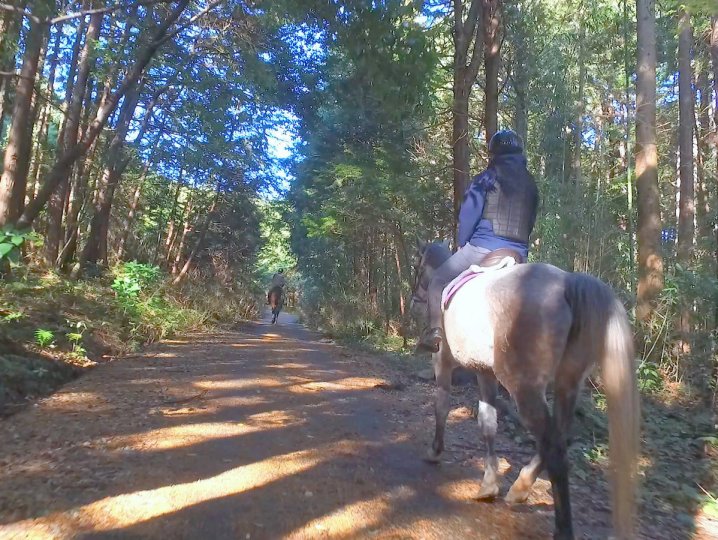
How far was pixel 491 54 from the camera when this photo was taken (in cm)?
892

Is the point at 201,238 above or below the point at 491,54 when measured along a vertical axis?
below

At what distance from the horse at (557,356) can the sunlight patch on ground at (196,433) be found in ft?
8.89

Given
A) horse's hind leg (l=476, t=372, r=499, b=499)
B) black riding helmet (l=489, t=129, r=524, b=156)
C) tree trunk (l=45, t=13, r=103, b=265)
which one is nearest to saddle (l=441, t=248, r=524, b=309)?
horse's hind leg (l=476, t=372, r=499, b=499)

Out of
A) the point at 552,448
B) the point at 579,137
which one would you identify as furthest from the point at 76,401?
the point at 579,137

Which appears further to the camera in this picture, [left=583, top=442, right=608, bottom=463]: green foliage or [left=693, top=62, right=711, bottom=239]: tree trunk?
[left=693, top=62, right=711, bottom=239]: tree trunk

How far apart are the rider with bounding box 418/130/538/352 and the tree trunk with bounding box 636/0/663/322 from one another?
250 inches

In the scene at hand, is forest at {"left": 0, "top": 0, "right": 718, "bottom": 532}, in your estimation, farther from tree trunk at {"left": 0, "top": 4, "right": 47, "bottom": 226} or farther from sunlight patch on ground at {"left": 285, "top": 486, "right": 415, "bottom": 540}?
sunlight patch on ground at {"left": 285, "top": 486, "right": 415, "bottom": 540}

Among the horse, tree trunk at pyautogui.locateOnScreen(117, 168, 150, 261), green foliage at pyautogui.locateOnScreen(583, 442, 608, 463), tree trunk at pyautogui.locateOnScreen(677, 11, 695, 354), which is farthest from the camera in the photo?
tree trunk at pyautogui.locateOnScreen(117, 168, 150, 261)

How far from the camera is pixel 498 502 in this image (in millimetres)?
3992

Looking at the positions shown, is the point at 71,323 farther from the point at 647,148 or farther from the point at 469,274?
the point at 647,148

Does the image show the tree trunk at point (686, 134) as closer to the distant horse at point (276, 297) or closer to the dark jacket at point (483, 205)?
the dark jacket at point (483, 205)

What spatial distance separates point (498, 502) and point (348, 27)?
6.01 m

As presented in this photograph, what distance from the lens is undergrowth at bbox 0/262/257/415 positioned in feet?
21.4

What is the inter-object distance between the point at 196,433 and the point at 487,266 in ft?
10.5
